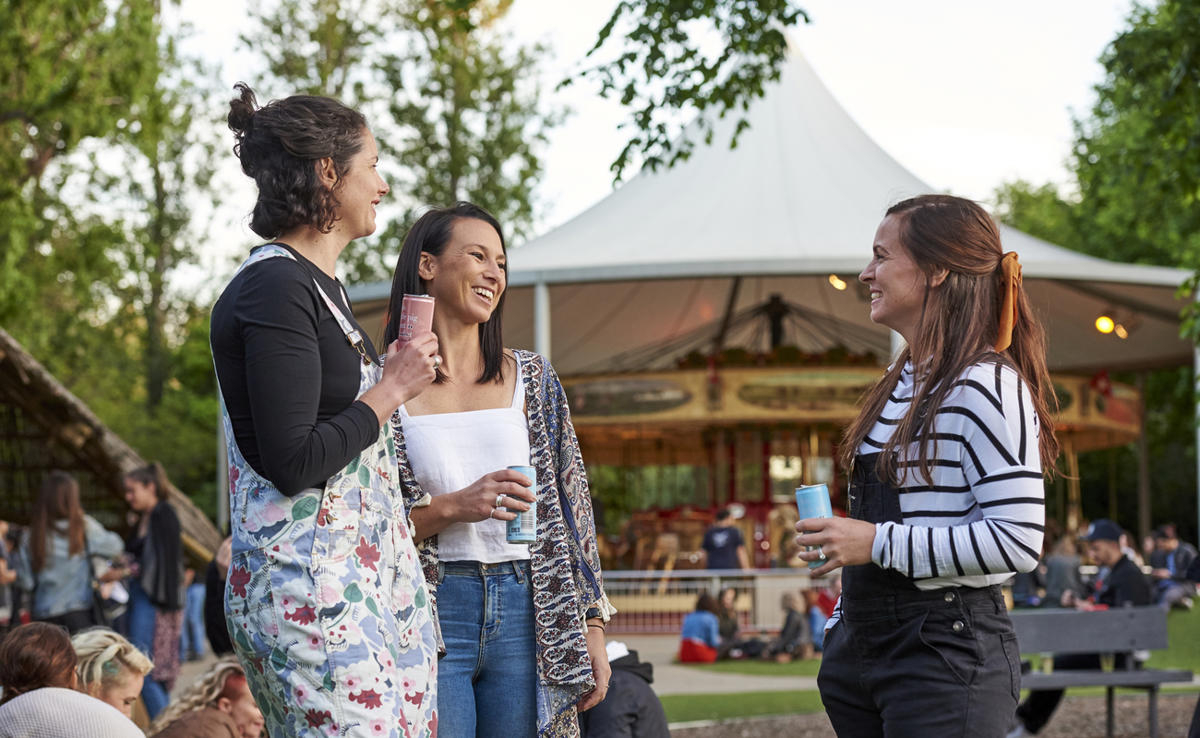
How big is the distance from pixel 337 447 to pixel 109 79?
15856 millimetres

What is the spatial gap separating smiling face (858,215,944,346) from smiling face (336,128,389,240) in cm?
102

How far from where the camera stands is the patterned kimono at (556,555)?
3.00 meters

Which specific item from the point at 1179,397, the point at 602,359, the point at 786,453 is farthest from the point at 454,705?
the point at 1179,397

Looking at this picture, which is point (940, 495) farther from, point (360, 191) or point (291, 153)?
point (291, 153)

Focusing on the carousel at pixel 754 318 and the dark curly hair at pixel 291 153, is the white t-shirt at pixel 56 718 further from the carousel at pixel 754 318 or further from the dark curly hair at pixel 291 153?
the carousel at pixel 754 318

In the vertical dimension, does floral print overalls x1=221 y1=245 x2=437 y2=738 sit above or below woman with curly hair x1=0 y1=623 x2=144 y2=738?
above

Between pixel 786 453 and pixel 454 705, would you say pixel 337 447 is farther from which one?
pixel 786 453

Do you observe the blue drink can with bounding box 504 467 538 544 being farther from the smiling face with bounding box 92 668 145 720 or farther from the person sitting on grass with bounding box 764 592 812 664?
the person sitting on grass with bounding box 764 592 812 664

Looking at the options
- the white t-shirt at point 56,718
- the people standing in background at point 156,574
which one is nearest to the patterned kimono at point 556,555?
the white t-shirt at point 56,718

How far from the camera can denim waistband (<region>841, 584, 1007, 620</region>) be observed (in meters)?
2.69

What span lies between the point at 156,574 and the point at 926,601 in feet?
21.9

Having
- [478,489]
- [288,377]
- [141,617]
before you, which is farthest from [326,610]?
[141,617]

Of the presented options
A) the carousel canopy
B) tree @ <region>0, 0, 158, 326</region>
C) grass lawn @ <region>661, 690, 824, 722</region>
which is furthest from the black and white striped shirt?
tree @ <region>0, 0, 158, 326</region>

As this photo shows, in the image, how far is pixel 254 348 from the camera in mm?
2305
